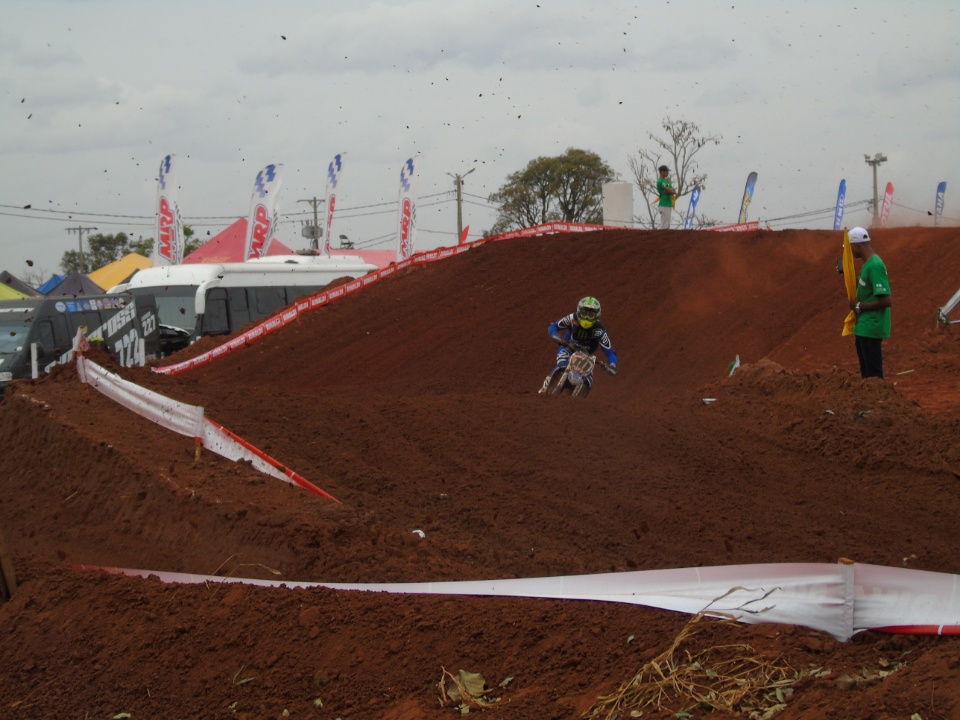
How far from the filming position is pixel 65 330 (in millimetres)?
18859

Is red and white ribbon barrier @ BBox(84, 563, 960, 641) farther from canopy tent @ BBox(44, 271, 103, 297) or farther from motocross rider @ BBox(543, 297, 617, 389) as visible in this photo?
canopy tent @ BBox(44, 271, 103, 297)

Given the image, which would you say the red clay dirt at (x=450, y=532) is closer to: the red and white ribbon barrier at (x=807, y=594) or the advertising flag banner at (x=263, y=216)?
the red and white ribbon barrier at (x=807, y=594)

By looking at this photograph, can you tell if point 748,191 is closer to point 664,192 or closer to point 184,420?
point 664,192

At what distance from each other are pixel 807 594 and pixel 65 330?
1751 cm

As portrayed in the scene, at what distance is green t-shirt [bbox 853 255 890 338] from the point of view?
33.3 ft

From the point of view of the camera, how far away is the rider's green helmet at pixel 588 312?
11.9 m

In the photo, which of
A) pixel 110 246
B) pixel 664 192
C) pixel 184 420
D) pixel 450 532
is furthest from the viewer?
pixel 110 246

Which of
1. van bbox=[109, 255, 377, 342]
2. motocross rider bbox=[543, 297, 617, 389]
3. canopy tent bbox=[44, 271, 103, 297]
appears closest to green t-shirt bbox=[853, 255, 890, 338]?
motocross rider bbox=[543, 297, 617, 389]

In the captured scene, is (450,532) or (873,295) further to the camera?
(873,295)

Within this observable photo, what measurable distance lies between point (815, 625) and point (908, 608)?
0.44m

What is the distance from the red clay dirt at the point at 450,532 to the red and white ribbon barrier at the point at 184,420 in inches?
6.9

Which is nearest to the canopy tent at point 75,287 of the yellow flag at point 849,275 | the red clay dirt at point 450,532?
the red clay dirt at point 450,532

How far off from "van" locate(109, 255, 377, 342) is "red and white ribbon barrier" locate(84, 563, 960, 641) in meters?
19.5

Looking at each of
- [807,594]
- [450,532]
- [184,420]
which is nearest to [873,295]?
[450,532]
